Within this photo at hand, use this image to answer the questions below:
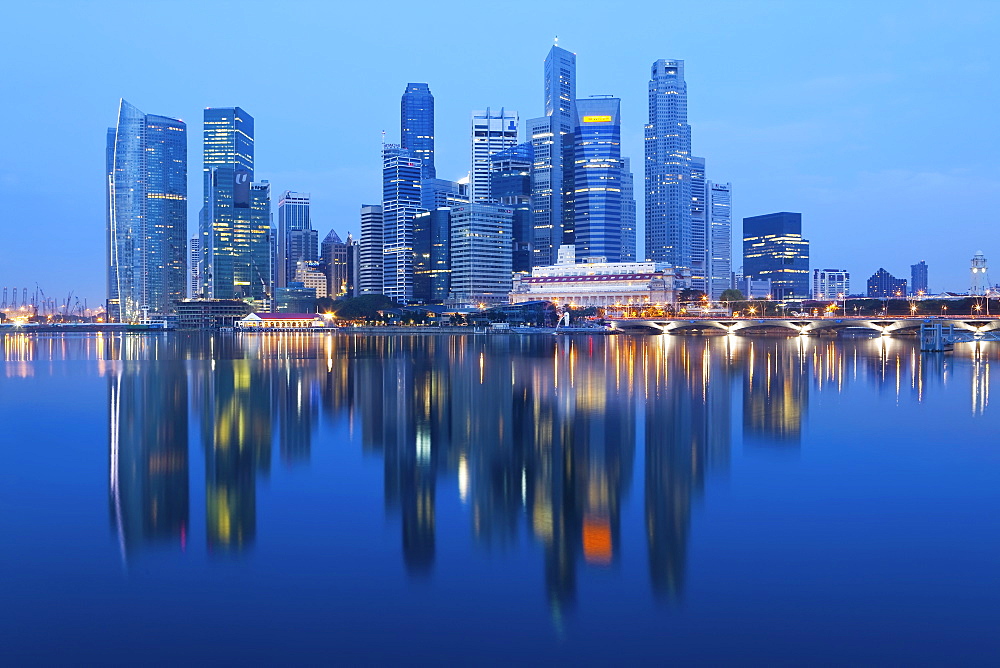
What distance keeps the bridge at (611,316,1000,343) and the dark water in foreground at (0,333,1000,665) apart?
58.7 metres

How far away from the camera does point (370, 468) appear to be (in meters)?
17.4

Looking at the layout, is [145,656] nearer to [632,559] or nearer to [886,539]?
[632,559]

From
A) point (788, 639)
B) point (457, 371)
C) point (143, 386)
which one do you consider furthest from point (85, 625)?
point (457, 371)

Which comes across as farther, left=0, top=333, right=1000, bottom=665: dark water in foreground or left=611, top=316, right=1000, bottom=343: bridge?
left=611, top=316, right=1000, bottom=343: bridge

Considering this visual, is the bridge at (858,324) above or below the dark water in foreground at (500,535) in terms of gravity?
above

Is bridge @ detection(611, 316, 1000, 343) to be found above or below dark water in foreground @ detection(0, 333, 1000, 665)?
above

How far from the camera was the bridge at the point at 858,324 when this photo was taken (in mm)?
89925

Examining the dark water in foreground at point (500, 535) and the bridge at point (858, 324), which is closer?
the dark water in foreground at point (500, 535)

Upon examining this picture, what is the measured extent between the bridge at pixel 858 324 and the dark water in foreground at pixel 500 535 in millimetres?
58691

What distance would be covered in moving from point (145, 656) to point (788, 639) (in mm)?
6903

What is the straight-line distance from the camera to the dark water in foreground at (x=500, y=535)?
27.9 feet

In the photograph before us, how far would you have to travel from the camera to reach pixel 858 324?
10425 centimetres

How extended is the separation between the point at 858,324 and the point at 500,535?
342ft

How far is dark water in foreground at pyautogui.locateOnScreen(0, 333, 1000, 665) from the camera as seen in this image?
8492mm
